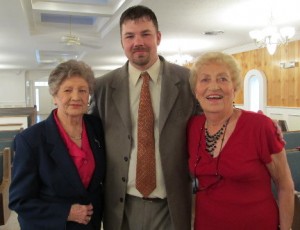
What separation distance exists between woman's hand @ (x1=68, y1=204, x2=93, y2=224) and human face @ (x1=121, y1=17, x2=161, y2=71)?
76cm

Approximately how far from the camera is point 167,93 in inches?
63.5

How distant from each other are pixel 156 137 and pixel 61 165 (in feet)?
1.57

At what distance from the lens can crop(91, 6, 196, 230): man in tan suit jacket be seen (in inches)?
61.7

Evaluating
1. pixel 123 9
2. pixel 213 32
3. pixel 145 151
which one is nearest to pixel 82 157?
pixel 145 151

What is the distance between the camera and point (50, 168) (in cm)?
139

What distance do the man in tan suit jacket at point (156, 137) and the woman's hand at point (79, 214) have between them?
0.20 meters

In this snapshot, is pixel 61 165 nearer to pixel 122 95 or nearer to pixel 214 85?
pixel 122 95

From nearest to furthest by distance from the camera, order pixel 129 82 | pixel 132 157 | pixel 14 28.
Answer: pixel 132 157 < pixel 129 82 < pixel 14 28

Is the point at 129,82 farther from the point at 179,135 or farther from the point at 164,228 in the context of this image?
the point at 164,228

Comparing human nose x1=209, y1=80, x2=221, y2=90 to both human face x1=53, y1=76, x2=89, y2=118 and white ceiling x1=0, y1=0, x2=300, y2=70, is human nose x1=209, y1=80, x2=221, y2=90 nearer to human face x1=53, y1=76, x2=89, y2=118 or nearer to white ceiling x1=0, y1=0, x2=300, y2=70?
human face x1=53, y1=76, x2=89, y2=118

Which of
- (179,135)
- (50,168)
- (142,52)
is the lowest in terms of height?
(50,168)

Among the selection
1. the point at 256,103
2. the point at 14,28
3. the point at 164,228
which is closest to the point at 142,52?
the point at 164,228

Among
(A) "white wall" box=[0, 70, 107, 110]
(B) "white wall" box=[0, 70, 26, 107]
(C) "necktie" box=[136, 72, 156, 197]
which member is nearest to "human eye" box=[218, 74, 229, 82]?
(C) "necktie" box=[136, 72, 156, 197]

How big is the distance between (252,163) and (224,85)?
14.7 inches
